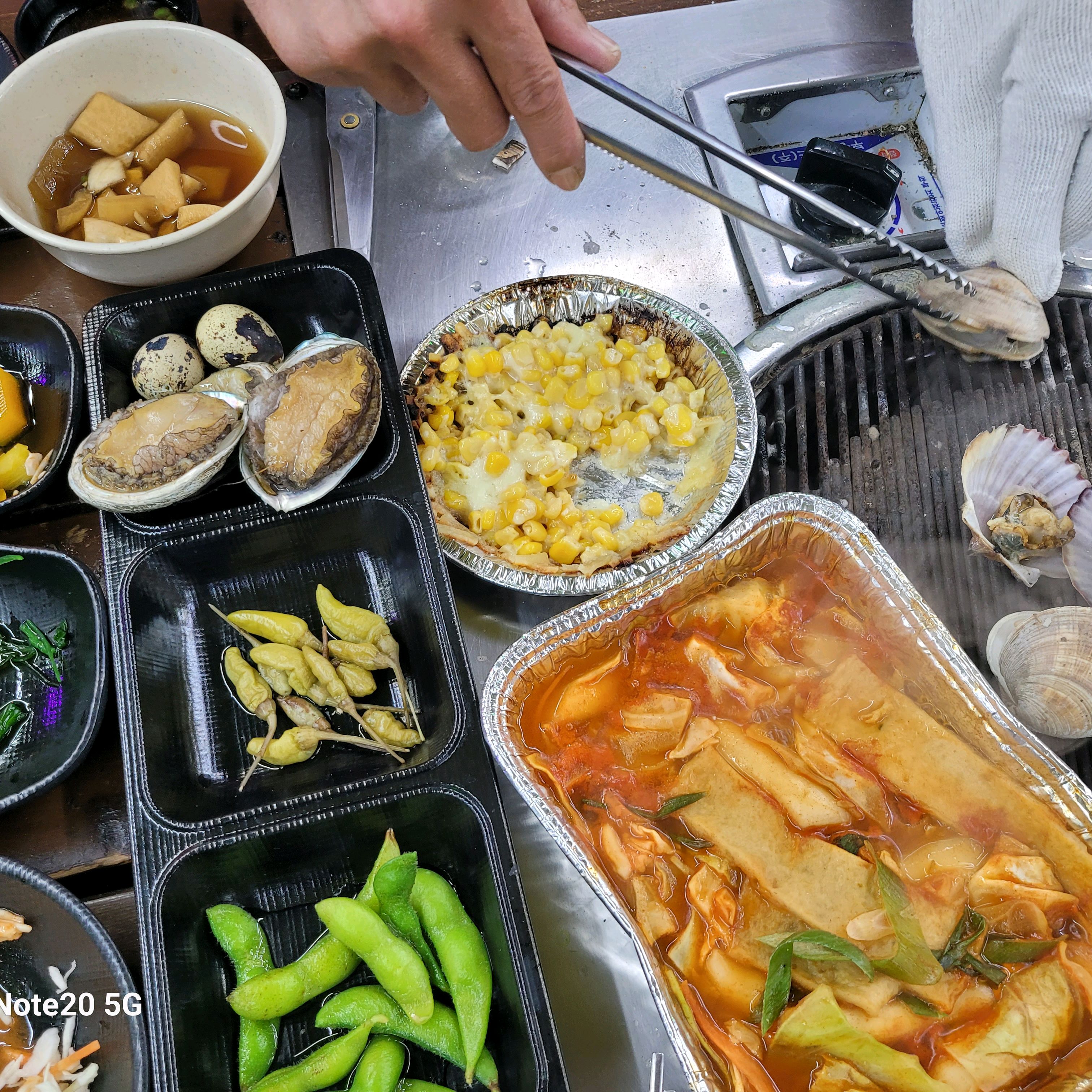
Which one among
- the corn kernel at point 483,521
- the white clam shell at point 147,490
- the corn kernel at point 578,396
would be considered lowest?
the corn kernel at point 483,521

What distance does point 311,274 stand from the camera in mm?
1779

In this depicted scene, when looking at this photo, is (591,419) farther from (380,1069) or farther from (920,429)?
(380,1069)

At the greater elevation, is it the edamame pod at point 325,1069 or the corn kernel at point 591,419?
the corn kernel at point 591,419

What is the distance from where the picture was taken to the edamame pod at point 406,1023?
1.29m

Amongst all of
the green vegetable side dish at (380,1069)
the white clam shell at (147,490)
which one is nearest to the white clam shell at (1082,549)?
the green vegetable side dish at (380,1069)

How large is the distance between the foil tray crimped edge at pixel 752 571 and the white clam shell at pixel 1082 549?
0.38 meters

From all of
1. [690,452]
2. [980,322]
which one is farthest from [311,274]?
[980,322]

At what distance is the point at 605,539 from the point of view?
1.62 m

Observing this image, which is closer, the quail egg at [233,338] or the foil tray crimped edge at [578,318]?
the foil tray crimped edge at [578,318]

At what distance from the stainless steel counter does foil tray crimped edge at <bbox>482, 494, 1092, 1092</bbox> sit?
2.09 feet

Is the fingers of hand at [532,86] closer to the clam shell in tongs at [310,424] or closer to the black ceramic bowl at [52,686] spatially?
the clam shell in tongs at [310,424]

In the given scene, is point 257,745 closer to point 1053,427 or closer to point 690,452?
point 690,452

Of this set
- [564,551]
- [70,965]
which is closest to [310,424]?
[564,551]

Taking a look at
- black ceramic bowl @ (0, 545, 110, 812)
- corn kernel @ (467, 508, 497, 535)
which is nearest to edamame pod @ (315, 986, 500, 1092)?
black ceramic bowl @ (0, 545, 110, 812)
